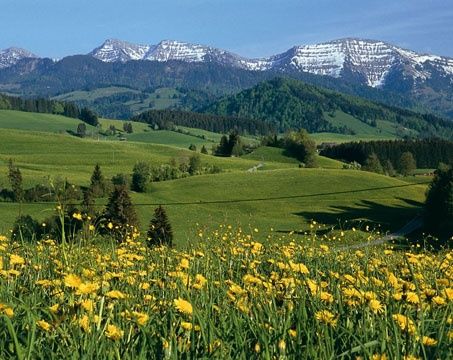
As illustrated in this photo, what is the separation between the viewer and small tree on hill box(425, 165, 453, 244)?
76.4m

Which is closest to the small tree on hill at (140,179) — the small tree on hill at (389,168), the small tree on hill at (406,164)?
the small tree on hill at (389,168)

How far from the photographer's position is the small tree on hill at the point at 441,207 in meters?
76.4

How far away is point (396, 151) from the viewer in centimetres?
18700

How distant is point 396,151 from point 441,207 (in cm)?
11298

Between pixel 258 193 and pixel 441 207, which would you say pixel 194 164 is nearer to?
pixel 258 193

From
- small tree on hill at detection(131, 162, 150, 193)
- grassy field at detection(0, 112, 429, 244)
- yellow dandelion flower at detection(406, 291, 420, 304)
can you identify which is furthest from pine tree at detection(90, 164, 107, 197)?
yellow dandelion flower at detection(406, 291, 420, 304)

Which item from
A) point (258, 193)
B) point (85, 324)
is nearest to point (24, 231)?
point (85, 324)

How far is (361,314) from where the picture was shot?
3.71 m

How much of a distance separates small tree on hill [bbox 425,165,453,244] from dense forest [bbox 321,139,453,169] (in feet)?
339

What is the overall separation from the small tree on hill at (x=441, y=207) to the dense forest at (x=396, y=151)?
4070 inches

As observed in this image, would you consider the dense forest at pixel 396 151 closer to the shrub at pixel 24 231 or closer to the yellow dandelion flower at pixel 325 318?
the shrub at pixel 24 231

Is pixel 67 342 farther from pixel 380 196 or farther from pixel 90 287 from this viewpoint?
pixel 380 196

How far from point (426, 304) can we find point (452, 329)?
1.33ft

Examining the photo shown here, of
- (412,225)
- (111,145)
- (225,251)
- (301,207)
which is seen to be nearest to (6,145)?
(111,145)
